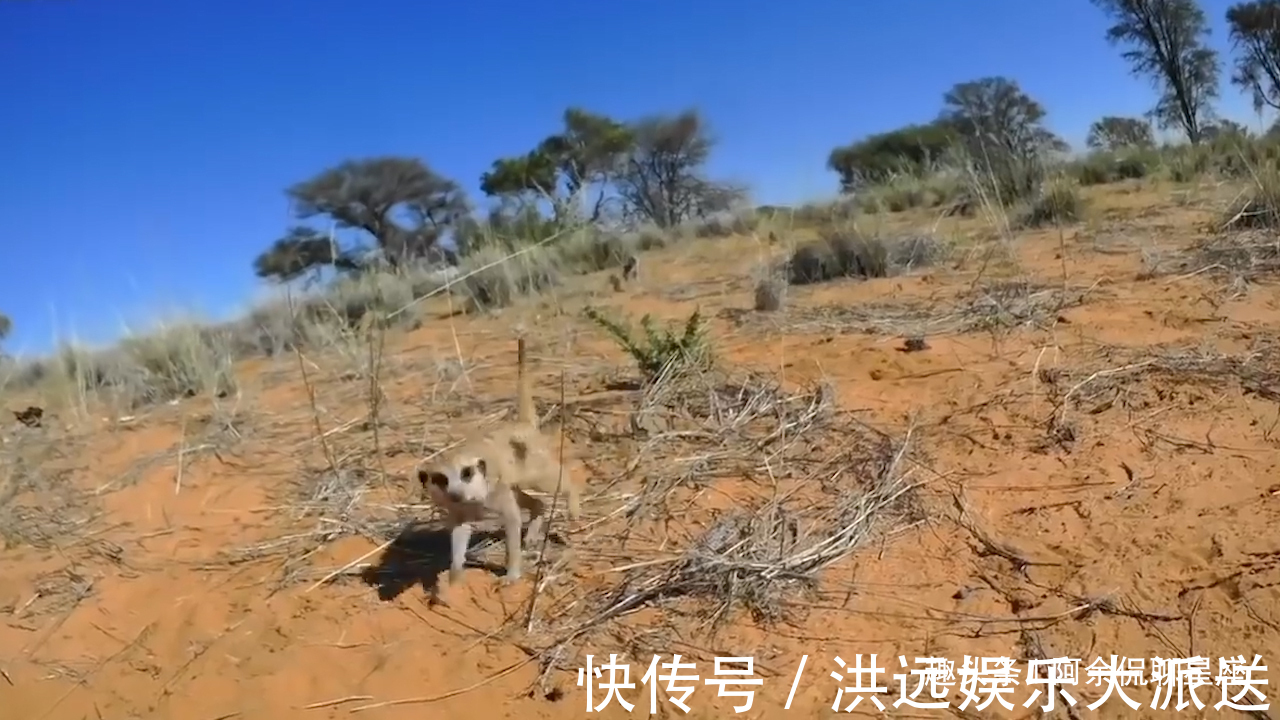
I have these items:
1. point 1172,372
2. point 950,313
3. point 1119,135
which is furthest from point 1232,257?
point 1119,135

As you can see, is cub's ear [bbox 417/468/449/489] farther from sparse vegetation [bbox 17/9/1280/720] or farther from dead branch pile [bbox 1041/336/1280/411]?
dead branch pile [bbox 1041/336/1280/411]

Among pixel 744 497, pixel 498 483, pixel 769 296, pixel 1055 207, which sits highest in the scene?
pixel 1055 207

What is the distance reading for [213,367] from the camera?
5.94m

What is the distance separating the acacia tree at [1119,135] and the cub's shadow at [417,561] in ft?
36.7

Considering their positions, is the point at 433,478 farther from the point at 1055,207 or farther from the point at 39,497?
the point at 1055,207

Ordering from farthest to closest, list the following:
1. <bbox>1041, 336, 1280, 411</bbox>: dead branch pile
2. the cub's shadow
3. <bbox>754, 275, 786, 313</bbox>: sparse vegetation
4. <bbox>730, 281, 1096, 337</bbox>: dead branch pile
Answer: <bbox>754, 275, 786, 313</bbox>: sparse vegetation → <bbox>730, 281, 1096, 337</bbox>: dead branch pile → <bbox>1041, 336, 1280, 411</bbox>: dead branch pile → the cub's shadow

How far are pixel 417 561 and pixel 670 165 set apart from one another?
1589cm

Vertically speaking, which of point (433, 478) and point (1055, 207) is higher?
point (1055, 207)

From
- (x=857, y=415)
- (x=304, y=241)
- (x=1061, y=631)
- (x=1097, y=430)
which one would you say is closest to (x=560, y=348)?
(x=857, y=415)

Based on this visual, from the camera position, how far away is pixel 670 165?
18609mm

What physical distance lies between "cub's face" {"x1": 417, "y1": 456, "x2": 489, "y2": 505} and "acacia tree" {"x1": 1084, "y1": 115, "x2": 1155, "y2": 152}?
451 inches

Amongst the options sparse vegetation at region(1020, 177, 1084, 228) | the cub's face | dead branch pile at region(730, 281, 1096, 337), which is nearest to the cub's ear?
the cub's face

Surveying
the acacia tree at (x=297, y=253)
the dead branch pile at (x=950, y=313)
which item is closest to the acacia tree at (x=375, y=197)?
the acacia tree at (x=297, y=253)

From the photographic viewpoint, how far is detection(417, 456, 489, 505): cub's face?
2.82 m
